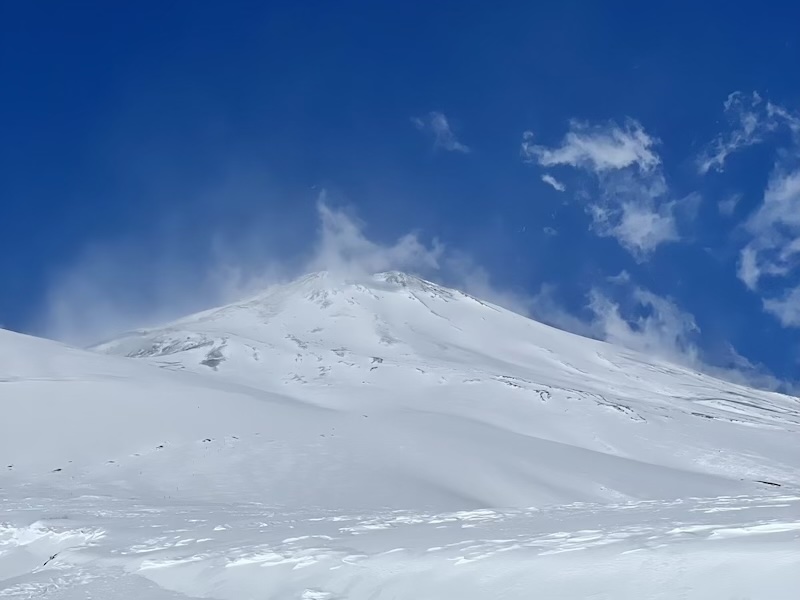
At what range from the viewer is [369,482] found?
24.5 meters

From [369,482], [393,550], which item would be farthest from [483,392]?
[393,550]

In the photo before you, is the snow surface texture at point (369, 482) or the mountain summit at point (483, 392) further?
the mountain summit at point (483, 392)

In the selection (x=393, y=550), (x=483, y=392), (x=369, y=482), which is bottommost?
(x=393, y=550)

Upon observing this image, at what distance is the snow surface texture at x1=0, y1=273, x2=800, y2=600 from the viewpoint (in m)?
8.38

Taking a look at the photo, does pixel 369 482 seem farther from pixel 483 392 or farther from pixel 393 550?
pixel 483 392

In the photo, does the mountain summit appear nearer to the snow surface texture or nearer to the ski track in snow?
the snow surface texture

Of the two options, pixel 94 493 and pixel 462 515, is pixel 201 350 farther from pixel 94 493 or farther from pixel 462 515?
pixel 462 515

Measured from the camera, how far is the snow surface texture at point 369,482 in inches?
330

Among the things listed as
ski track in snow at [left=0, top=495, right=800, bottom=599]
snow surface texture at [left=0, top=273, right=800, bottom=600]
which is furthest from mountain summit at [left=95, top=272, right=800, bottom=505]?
ski track in snow at [left=0, top=495, right=800, bottom=599]

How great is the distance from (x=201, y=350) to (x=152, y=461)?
156 ft

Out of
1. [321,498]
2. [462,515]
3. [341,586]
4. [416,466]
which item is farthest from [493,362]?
[341,586]

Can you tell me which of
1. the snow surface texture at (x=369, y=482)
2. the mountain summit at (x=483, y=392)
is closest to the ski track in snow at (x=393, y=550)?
the snow surface texture at (x=369, y=482)

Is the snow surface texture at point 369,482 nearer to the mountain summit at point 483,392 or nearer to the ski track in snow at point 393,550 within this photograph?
the ski track in snow at point 393,550

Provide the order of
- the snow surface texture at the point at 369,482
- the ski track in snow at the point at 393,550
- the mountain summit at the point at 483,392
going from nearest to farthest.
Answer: the ski track in snow at the point at 393,550 < the snow surface texture at the point at 369,482 < the mountain summit at the point at 483,392
